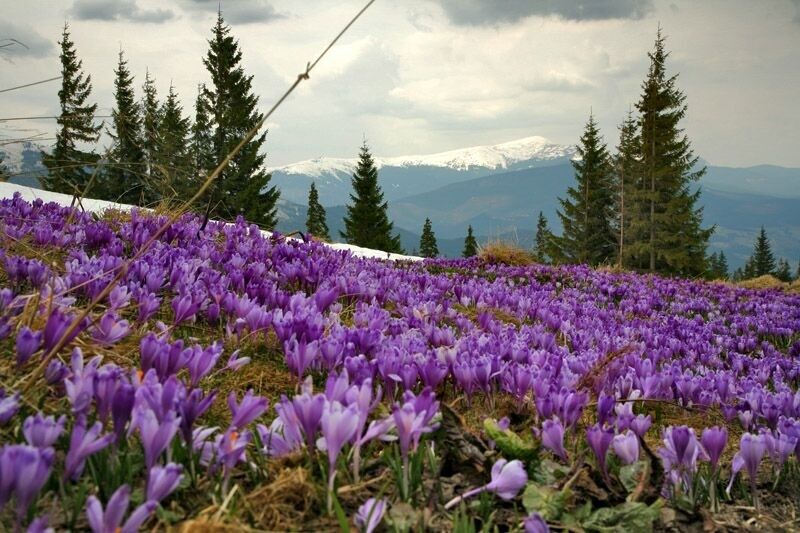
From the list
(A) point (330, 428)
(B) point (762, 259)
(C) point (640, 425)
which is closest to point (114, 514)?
(A) point (330, 428)

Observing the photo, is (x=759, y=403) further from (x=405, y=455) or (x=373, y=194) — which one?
(x=373, y=194)

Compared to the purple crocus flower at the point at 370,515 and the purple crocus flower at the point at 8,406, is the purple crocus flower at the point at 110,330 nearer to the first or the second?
the purple crocus flower at the point at 8,406

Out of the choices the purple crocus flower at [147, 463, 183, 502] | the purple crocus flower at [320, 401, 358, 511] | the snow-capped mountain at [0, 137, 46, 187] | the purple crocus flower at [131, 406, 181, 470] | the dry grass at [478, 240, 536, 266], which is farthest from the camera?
the dry grass at [478, 240, 536, 266]

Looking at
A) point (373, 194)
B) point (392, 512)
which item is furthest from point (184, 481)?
point (373, 194)

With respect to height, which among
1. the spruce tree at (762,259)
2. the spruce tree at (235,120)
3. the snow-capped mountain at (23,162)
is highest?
the spruce tree at (235,120)

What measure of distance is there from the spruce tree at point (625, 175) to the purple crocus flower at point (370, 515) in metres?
50.1

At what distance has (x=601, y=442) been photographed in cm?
182

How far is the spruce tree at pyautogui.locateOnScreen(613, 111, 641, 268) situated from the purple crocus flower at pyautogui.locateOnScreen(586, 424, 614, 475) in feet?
162

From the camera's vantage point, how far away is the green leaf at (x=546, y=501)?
1.60m

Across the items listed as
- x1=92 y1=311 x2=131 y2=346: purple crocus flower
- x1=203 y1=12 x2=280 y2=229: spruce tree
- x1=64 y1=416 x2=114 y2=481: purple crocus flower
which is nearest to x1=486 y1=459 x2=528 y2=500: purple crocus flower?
x1=64 y1=416 x2=114 y2=481: purple crocus flower

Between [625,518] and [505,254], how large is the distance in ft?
52.0

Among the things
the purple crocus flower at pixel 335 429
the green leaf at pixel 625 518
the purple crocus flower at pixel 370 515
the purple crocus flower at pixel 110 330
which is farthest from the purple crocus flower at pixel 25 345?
the green leaf at pixel 625 518

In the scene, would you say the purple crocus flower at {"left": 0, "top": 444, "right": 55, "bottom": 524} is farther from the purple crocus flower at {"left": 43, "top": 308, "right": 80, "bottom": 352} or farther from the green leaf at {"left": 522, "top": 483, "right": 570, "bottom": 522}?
the green leaf at {"left": 522, "top": 483, "right": 570, "bottom": 522}

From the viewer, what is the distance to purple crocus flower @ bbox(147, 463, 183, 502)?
4.18 ft
